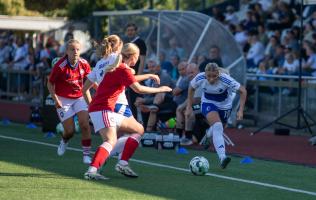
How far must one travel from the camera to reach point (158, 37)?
931 inches

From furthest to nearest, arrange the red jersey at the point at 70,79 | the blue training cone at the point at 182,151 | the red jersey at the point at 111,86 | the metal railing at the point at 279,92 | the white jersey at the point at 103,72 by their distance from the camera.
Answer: the metal railing at the point at 279,92 < the blue training cone at the point at 182,151 < the red jersey at the point at 70,79 < the white jersey at the point at 103,72 < the red jersey at the point at 111,86

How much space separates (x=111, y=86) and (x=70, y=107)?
281 cm

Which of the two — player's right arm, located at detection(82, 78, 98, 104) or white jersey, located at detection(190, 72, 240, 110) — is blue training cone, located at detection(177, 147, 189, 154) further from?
player's right arm, located at detection(82, 78, 98, 104)

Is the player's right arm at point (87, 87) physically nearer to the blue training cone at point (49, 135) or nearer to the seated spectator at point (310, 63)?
the blue training cone at point (49, 135)

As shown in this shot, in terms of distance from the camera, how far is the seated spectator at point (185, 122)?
60.0 ft

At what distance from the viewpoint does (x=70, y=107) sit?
49.4ft

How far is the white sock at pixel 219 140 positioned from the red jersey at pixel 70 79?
2.29 meters

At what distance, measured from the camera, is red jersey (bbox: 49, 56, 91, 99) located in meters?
14.9

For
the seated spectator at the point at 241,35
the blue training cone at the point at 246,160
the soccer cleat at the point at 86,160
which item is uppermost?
the seated spectator at the point at 241,35

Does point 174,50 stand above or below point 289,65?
above

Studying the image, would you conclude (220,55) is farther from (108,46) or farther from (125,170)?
(125,170)

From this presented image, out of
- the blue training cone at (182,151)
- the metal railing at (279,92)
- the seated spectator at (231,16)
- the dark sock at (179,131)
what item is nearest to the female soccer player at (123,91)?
the blue training cone at (182,151)

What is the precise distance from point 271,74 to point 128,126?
10.5 m

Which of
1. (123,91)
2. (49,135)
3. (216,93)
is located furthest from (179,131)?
(123,91)
